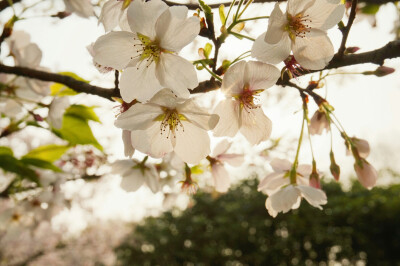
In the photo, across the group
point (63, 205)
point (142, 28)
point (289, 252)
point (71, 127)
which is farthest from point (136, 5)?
point (289, 252)

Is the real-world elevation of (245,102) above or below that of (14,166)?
above

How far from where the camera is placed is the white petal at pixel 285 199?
31.2 inches

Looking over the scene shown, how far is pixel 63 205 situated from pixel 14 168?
61 cm

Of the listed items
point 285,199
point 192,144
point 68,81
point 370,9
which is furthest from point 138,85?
point 370,9

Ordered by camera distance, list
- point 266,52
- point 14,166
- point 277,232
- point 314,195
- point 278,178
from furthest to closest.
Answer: point 277,232 < point 14,166 < point 278,178 < point 314,195 < point 266,52

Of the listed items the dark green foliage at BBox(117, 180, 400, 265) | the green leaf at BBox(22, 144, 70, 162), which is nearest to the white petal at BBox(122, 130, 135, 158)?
the green leaf at BBox(22, 144, 70, 162)

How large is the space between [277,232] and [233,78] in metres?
6.03

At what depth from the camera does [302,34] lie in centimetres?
63

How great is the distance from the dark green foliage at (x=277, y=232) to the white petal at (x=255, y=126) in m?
5.56

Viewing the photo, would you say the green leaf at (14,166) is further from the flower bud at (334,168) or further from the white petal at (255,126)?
the flower bud at (334,168)

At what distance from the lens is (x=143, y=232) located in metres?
7.24

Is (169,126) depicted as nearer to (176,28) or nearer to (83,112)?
Answer: (176,28)

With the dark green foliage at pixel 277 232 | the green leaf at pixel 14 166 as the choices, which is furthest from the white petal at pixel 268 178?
the dark green foliage at pixel 277 232

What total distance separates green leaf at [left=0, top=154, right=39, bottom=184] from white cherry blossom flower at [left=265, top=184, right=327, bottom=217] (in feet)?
2.48
